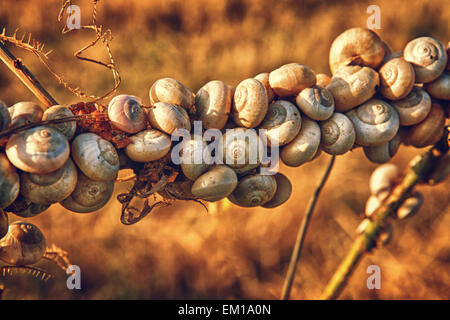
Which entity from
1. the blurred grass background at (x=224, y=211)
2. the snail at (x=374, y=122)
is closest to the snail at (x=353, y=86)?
the snail at (x=374, y=122)

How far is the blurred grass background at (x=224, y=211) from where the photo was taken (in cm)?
171

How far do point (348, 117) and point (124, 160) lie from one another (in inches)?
14.1

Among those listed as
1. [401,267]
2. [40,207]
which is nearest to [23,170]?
[40,207]

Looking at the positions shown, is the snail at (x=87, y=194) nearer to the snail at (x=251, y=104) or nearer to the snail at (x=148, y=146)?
the snail at (x=148, y=146)

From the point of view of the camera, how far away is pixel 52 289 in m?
1.65

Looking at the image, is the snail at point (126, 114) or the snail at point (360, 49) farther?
the snail at point (360, 49)

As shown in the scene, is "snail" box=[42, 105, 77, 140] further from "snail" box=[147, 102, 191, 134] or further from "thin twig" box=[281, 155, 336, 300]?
"thin twig" box=[281, 155, 336, 300]

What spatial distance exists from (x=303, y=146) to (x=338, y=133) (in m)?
0.07

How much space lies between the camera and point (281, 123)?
60 cm

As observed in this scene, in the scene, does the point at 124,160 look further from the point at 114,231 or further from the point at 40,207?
the point at 114,231

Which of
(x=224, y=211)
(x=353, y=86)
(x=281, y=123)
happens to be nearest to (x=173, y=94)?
(x=281, y=123)

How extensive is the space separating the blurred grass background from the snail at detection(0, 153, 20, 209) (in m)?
1.24

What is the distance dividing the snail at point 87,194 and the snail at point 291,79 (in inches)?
11.2

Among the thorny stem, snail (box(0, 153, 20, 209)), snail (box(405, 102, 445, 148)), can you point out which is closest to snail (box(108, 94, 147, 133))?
snail (box(0, 153, 20, 209))
